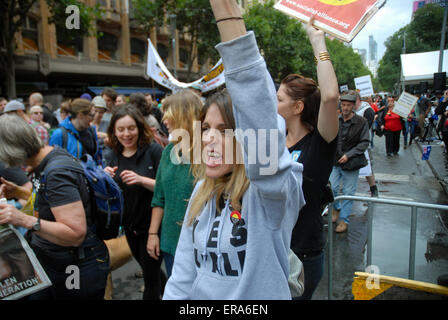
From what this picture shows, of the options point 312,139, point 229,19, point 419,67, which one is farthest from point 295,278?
point 419,67

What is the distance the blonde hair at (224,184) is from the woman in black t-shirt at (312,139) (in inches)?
24.9

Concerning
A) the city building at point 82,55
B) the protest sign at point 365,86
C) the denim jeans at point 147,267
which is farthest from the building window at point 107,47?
the denim jeans at point 147,267

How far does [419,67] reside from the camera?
1238 centimetres

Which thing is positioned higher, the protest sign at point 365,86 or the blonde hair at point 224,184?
the protest sign at point 365,86

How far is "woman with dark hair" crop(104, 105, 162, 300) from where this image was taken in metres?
2.84

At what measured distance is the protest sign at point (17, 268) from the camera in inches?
65.6

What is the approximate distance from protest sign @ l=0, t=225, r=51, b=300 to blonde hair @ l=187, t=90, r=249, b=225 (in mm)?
977

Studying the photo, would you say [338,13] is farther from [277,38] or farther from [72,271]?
[277,38]

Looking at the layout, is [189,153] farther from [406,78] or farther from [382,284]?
[406,78]

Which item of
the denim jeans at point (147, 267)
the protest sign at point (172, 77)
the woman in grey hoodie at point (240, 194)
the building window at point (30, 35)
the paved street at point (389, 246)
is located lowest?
the paved street at point (389, 246)

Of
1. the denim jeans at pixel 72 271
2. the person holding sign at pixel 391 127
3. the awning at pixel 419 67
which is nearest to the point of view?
the denim jeans at pixel 72 271

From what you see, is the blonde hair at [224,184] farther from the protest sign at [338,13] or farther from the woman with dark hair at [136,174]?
the woman with dark hair at [136,174]
